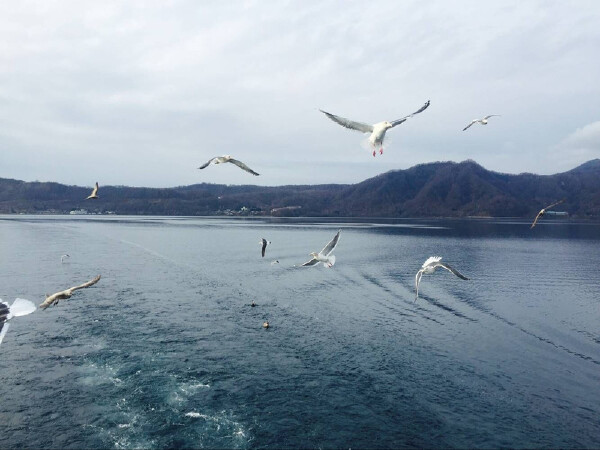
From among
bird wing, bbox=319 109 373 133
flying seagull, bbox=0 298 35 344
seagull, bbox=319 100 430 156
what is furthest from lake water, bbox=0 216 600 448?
bird wing, bbox=319 109 373 133

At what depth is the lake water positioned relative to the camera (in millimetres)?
18688

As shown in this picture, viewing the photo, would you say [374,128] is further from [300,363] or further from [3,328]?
[3,328]

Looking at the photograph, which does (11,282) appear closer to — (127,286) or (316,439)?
(127,286)

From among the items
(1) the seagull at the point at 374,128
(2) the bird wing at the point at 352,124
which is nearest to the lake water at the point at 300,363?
(1) the seagull at the point at 374,128

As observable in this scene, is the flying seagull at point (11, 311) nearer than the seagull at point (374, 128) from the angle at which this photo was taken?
No

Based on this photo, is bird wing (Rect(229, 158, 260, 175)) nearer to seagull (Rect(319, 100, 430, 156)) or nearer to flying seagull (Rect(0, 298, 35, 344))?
seagull (Rect(319, 100, 430, 156))

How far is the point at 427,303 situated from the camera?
41.4 m

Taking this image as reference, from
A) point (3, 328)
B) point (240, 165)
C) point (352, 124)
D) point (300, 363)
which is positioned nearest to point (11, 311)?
Answer: point (3, 328)

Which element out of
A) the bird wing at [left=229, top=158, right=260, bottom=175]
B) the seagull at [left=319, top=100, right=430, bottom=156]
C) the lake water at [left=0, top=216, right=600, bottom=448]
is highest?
the seagull at [left=319, top=100, right=430, bottom=156]

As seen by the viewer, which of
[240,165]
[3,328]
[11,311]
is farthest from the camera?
[11,311]

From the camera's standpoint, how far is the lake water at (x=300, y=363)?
18.7 metres

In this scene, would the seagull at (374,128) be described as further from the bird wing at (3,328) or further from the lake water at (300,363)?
the bird wing at (3,328)

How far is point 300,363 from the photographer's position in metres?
25.6

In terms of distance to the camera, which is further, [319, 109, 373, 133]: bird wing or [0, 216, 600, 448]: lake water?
[0, 216, 600, 448]: lake water
